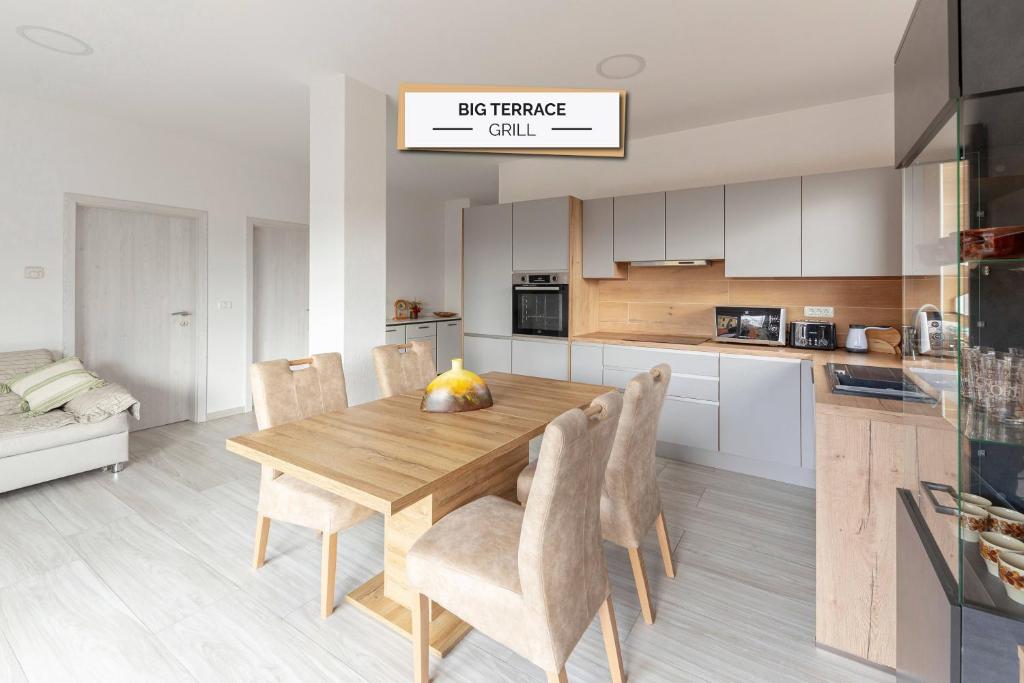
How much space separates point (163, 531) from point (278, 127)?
121 inches

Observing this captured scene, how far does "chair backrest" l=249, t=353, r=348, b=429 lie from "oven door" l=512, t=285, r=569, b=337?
197 cm

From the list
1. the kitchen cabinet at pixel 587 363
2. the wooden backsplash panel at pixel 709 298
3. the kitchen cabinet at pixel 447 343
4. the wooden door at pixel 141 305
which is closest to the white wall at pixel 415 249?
the kitchen cabinet at pixel 447 343

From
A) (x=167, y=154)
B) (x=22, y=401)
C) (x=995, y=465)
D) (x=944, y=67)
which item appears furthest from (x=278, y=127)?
(x=995, y=465)

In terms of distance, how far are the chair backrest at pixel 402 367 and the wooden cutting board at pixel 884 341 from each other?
277cm

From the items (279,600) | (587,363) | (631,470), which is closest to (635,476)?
(631,470)

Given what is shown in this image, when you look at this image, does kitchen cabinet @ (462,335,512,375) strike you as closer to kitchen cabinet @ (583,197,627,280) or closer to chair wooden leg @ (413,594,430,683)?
kitchen cabinet @ (583,197,627,280)

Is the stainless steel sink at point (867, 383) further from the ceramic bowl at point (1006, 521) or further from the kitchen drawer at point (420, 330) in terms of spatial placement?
the kitchen drawer at point (420, 330)

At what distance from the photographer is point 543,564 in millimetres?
1101

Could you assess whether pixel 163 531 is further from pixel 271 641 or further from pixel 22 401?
pixel 22 401

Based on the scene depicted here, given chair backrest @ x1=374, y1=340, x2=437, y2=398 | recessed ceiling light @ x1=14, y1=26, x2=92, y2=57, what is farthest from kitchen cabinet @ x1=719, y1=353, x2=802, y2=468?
recessed ceiling light @ x1=14, y1=26, x2=92, y2=57

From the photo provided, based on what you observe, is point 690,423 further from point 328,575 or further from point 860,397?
point 328,575

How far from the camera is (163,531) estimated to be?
93.4 inches

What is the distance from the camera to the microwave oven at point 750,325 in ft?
10.7

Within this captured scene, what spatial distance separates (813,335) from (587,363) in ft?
5.02
